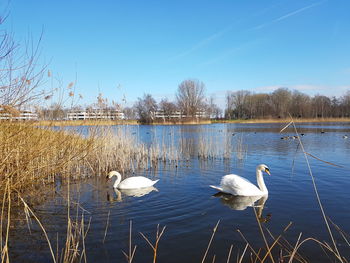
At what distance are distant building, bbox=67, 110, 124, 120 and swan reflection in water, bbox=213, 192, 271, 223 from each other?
455 centimetres

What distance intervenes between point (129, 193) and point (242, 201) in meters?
3.14

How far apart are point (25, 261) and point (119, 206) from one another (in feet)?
8.81

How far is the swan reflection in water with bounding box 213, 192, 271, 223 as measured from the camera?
6492 mm

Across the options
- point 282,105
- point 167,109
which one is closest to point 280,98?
point 282,105

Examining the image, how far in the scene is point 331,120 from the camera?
62125mm

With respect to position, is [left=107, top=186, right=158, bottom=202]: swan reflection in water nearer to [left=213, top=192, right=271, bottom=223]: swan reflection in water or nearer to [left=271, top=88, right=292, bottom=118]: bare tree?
[left=213, top=192, right=271, bottom=223]: swan reflection in water

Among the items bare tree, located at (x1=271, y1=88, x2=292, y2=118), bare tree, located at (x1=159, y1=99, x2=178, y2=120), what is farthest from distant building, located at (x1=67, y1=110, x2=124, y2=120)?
bare tree, located at (x1=271, y1=88, x2=292, y2=118)

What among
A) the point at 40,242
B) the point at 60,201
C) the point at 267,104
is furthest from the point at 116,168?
the point at 267,104

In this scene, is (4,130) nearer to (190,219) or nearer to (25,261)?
(25,261)

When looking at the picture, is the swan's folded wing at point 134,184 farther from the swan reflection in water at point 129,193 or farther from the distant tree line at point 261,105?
the distant tree line at point 261,105

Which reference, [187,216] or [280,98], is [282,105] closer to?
[280,98]

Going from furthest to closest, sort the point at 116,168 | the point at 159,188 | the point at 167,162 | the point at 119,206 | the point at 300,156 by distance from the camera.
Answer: the point at 300,156 < the point at 167,162 < the point at 116,168 < the point at 159,188 < the point at 119,206

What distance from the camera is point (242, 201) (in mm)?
6941

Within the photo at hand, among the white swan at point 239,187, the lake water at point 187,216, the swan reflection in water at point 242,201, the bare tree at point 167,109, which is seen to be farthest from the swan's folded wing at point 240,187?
the bare tree at point 167,109
